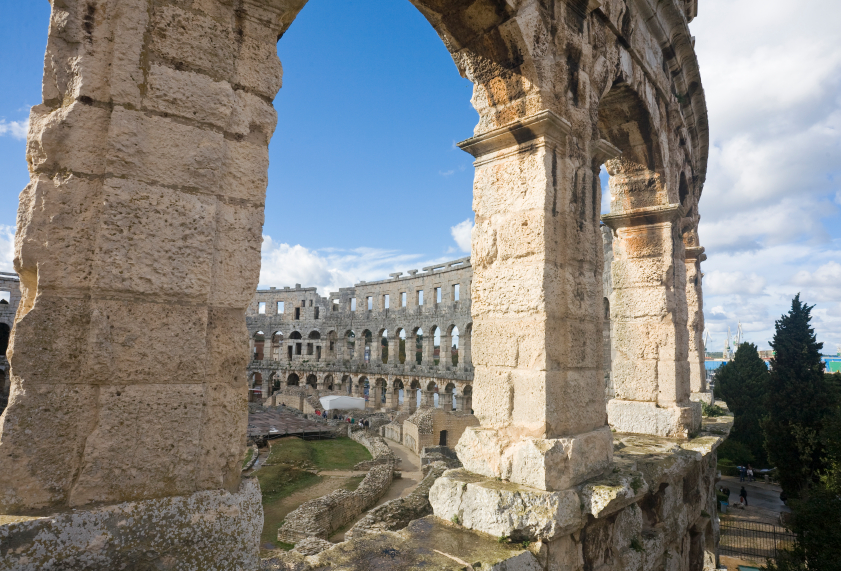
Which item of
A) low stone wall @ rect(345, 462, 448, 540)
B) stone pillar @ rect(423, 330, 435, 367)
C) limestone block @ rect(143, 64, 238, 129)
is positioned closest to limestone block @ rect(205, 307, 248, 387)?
limestone block @ rect(143, 64, 238, 129)

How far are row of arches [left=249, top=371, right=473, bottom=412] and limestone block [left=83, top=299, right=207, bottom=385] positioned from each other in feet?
78.4

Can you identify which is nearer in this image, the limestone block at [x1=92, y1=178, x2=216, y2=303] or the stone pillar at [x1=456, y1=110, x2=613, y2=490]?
the limestone block at [x1=92, y1=178, x2=216, y2=303]

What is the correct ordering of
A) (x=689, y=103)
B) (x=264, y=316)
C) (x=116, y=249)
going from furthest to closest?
(x=264, y=316)
(x=689, y=103)
(x=116, y=249)

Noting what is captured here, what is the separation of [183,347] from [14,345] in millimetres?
579

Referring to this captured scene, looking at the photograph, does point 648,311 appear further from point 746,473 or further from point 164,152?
point 746,473

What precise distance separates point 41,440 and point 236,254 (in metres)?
1.04

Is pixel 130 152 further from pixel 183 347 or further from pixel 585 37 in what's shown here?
pixel 585 37

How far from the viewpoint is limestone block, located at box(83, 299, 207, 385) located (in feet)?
6.52

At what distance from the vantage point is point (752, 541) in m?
12.2

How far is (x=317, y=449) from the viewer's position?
66.9ft

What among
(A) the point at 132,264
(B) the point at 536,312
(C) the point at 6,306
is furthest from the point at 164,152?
(C) the point at 6,306

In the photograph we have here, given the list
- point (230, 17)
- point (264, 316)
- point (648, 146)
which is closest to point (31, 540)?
point (230, 17)

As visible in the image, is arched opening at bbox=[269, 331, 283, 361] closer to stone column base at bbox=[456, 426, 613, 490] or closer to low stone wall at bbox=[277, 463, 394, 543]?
low stone wall at bbox=[277, 463, 394, 543]

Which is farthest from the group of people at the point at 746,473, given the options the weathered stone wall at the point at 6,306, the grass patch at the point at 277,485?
the weathered stone wall at the point at 6,306
